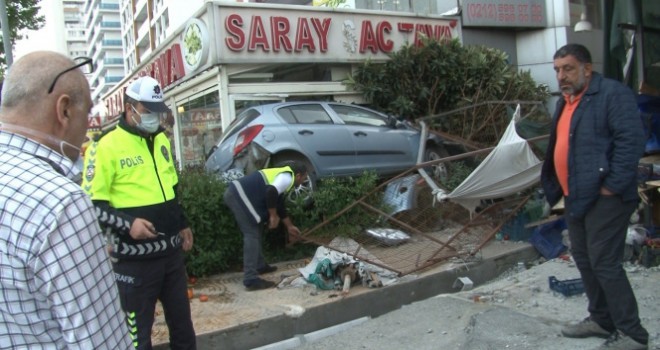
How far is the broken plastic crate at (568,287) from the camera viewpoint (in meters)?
4.69

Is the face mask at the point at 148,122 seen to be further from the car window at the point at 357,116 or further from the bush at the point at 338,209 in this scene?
the car window at the point at 357,116

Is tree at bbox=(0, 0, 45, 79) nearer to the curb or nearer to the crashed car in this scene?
the crashed car

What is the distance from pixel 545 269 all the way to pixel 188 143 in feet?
26.0

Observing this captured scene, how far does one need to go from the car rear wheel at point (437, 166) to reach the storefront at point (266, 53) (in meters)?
2.20

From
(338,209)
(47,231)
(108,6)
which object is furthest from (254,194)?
(108,6)

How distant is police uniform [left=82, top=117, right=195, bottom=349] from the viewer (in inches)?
117

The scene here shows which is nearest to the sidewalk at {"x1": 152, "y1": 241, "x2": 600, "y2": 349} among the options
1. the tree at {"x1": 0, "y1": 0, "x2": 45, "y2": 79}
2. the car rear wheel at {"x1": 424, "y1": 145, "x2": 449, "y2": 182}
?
the car rear wheel at {"x1": 424, "y1": 145, "x2": 449, "y2": 182}

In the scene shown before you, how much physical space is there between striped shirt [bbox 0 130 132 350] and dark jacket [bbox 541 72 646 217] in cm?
291

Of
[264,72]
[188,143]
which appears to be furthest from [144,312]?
[188,143]

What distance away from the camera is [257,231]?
216 inches

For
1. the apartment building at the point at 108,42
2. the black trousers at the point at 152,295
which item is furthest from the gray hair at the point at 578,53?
the apartment building at the point at 108,42

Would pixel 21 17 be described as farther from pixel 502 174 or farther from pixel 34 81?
pixel 34 81

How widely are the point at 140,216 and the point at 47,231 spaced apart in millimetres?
1841

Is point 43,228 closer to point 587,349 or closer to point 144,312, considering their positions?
point 144,312
